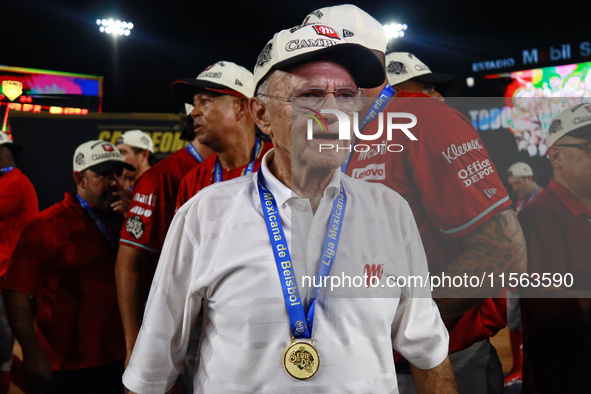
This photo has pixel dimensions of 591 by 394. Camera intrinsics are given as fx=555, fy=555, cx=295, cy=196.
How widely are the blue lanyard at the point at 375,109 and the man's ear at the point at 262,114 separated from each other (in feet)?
0.88

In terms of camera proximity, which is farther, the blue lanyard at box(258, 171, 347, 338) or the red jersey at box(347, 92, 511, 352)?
the red jersey at box(347, 92, 511, 352)

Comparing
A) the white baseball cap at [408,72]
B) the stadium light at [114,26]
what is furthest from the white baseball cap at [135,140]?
the stadium light at [114,26]

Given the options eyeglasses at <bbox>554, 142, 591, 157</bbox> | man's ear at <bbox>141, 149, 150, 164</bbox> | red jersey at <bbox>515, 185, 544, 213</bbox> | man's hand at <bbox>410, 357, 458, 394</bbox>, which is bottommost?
man's hand at <bbox>410, 357, 458, 394</bbox>

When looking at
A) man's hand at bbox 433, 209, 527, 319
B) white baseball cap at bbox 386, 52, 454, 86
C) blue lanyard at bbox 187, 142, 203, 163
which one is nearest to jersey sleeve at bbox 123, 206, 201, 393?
man's hand at bbox 433, 209, 527, 319

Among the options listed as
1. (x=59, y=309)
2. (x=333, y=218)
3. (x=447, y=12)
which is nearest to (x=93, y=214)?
(x=59, y=309)

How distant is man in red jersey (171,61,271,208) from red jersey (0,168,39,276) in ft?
6.23

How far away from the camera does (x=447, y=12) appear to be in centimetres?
998

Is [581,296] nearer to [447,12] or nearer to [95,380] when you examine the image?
[95,380]

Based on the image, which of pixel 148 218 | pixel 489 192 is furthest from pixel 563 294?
pixel 148 218

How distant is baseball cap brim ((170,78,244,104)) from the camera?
8.70 ft

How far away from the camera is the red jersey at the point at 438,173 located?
1.71m

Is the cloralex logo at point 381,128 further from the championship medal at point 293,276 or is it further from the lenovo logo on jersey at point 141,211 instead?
the lenovo logo on jersey at point 141,211

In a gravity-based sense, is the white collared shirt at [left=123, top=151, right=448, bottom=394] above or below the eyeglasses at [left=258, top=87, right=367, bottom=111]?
below

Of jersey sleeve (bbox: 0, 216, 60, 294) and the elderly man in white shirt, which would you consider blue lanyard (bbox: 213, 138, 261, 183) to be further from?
jersey sleeve (bbox: 0, 216, 60, 294)
